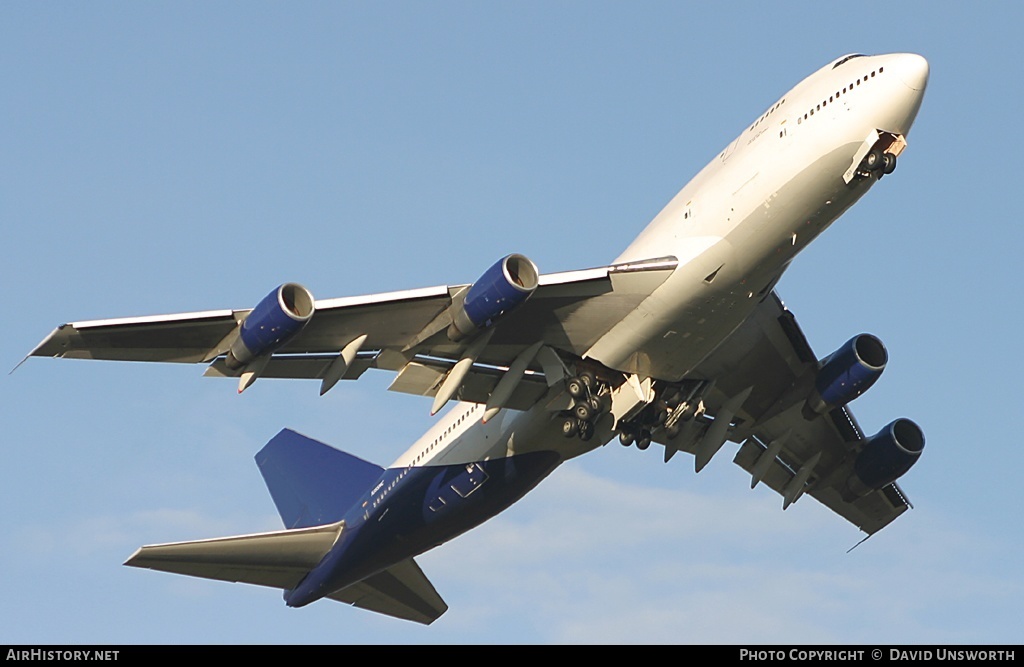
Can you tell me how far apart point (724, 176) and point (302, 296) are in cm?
840

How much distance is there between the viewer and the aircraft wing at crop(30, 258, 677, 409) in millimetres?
26344

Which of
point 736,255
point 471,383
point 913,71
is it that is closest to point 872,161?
point 913,71

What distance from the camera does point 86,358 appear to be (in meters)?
26.3

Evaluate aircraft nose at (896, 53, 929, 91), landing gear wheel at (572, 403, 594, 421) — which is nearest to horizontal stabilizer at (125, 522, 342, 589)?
landing gear wheel at (572, 403, 594, 421)

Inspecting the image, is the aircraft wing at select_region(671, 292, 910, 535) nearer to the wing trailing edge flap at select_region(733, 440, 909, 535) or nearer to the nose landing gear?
the wing trailing edge flap at select_region(733, 440, 909, 535)

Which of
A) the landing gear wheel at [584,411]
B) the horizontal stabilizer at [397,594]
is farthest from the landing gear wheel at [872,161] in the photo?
the horizontal stabilizer at [397,594]

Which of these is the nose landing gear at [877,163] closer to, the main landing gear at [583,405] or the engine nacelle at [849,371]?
the engine nacelle at [849,371]

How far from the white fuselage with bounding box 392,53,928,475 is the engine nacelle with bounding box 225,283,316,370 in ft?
21.3

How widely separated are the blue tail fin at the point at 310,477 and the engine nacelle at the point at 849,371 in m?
10.7

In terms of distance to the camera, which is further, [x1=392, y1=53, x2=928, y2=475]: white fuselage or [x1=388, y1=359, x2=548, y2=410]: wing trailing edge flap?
[x1=388, y1=359, x2=548, y2=410]: wing trailing edge flap

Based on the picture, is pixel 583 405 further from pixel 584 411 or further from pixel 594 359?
pixel 594 359

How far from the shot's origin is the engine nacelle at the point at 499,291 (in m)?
26.6
